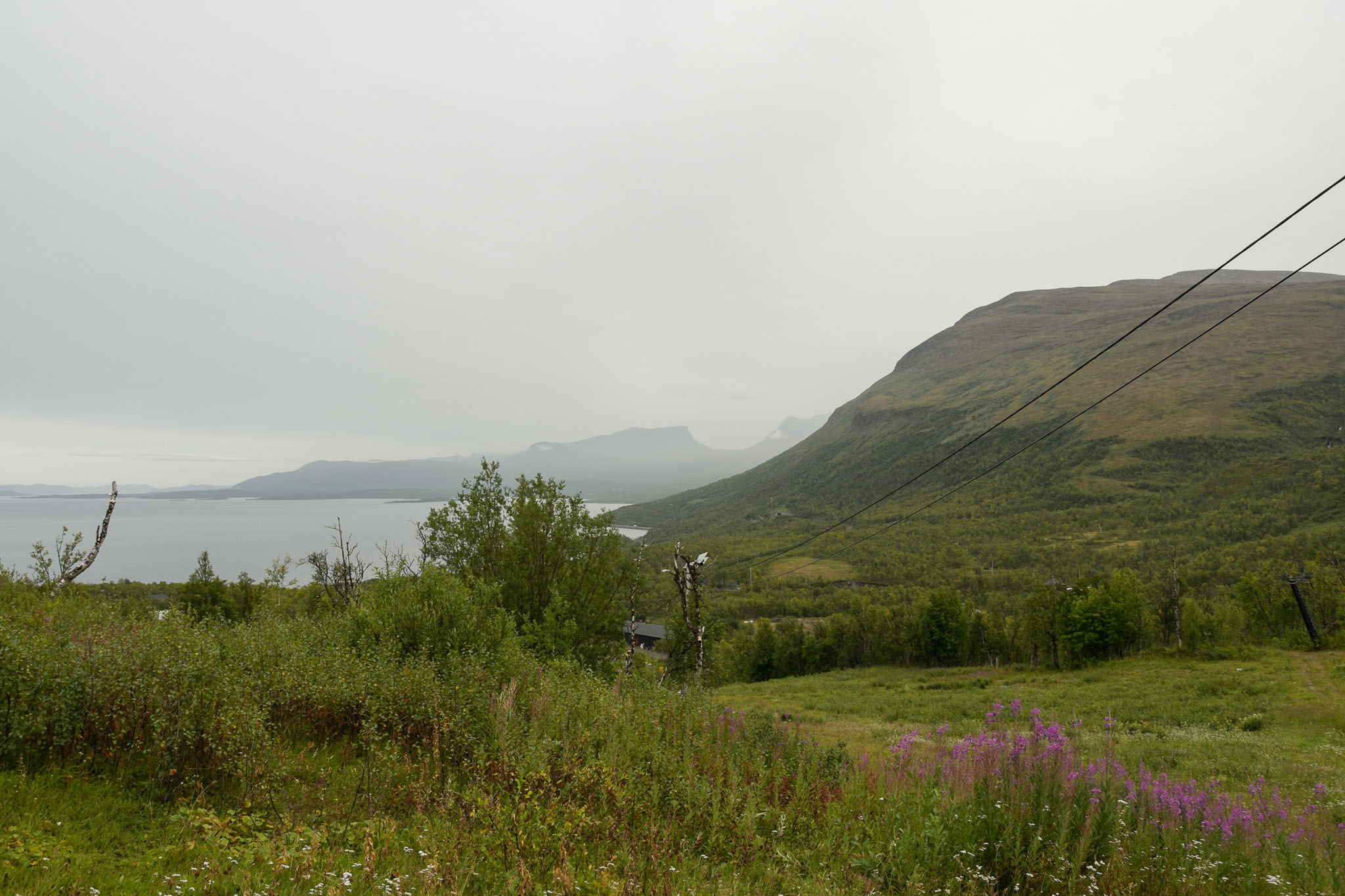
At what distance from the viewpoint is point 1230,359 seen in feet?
600

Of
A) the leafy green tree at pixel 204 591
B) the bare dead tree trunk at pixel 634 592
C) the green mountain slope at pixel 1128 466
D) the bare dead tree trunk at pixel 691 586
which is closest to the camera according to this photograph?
the bare dead tree trunk at pixel 634 592

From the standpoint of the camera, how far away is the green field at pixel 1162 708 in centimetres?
1252

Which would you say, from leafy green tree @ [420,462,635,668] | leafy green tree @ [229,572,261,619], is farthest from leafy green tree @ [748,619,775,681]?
leafy green tree @ [229,572,261,619]

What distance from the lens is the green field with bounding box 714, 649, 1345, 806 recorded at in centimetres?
1252

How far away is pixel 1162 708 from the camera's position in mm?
22781

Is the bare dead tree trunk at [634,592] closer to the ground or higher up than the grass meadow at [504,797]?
closer to the ground

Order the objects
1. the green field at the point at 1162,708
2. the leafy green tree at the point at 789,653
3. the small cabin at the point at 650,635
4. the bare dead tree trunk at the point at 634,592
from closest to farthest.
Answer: the green field at the point at 1162,708 → the bare dead tree trunk at the point at 634,592 → the leafy green tree at the point at 789,653 → the small cabin at the point at 650,635

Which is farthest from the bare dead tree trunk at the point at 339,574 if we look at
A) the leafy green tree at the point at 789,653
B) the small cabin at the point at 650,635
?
the leafy green tree at the point at 789,653

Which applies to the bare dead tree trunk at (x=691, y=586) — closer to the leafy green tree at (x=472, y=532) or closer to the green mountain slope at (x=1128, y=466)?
the leafy green tree at (x=472, y=532)

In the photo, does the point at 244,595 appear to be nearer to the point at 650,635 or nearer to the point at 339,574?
the point at 339,574

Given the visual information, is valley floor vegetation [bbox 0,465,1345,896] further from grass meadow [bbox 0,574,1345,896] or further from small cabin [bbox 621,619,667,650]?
small cabin [bbox 621,619,667,650]

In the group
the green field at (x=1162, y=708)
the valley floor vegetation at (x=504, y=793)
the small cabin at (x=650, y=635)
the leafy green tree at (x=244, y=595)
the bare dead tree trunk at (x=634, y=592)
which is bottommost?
the small cabin at (x=650, y=635)

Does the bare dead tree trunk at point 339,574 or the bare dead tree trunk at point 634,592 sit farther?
the bare dead tree trunk at point 339,574

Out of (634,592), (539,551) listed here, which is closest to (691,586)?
(634,592)
